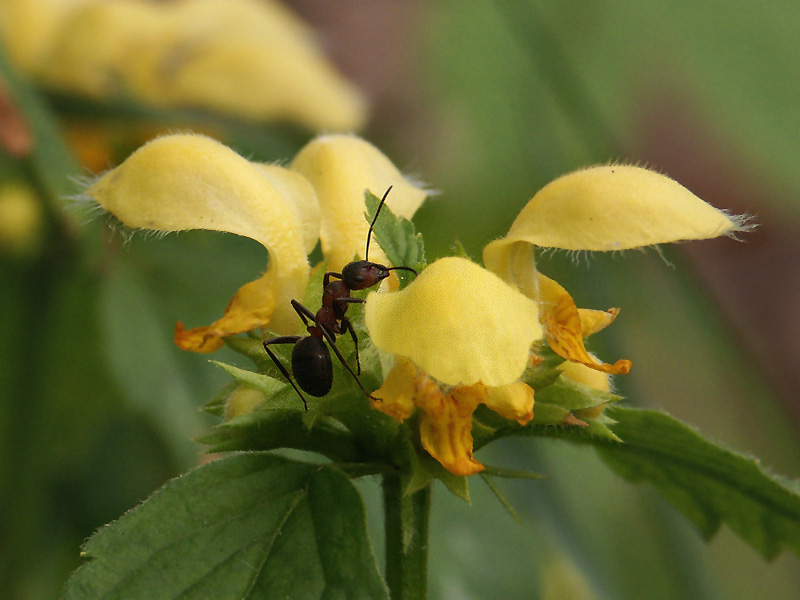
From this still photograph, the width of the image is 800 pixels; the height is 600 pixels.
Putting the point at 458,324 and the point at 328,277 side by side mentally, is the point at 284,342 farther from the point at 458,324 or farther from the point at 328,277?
the point at 458,324

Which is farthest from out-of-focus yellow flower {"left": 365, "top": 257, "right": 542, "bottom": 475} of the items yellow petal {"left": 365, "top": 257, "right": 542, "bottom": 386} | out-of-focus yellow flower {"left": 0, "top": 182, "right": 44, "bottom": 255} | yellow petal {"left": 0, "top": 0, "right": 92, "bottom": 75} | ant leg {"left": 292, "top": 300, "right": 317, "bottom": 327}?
yellow petal {"left": 0, "top": 0, "right": 92, "bottom": 75}

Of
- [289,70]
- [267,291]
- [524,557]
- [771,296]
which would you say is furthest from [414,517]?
[771,296]

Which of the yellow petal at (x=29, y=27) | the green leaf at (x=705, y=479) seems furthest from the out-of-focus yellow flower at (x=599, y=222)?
the yellow petal at (x=29, y=27)

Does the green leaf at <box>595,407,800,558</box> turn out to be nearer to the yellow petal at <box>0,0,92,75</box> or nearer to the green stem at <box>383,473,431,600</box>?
the green stem at <box>383,473,431,600</box>

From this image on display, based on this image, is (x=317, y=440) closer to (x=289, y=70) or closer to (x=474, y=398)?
A: (x=474, y=398)

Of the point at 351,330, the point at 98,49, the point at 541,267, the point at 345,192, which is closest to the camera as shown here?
the point at 351,330

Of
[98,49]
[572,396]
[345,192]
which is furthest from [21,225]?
[572,396]

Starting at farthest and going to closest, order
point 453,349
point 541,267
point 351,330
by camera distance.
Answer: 1. point 541,267
2. point 351,330
3. point 453,349

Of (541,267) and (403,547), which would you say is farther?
(541,267)

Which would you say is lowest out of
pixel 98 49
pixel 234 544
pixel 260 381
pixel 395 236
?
pixel 234 544
